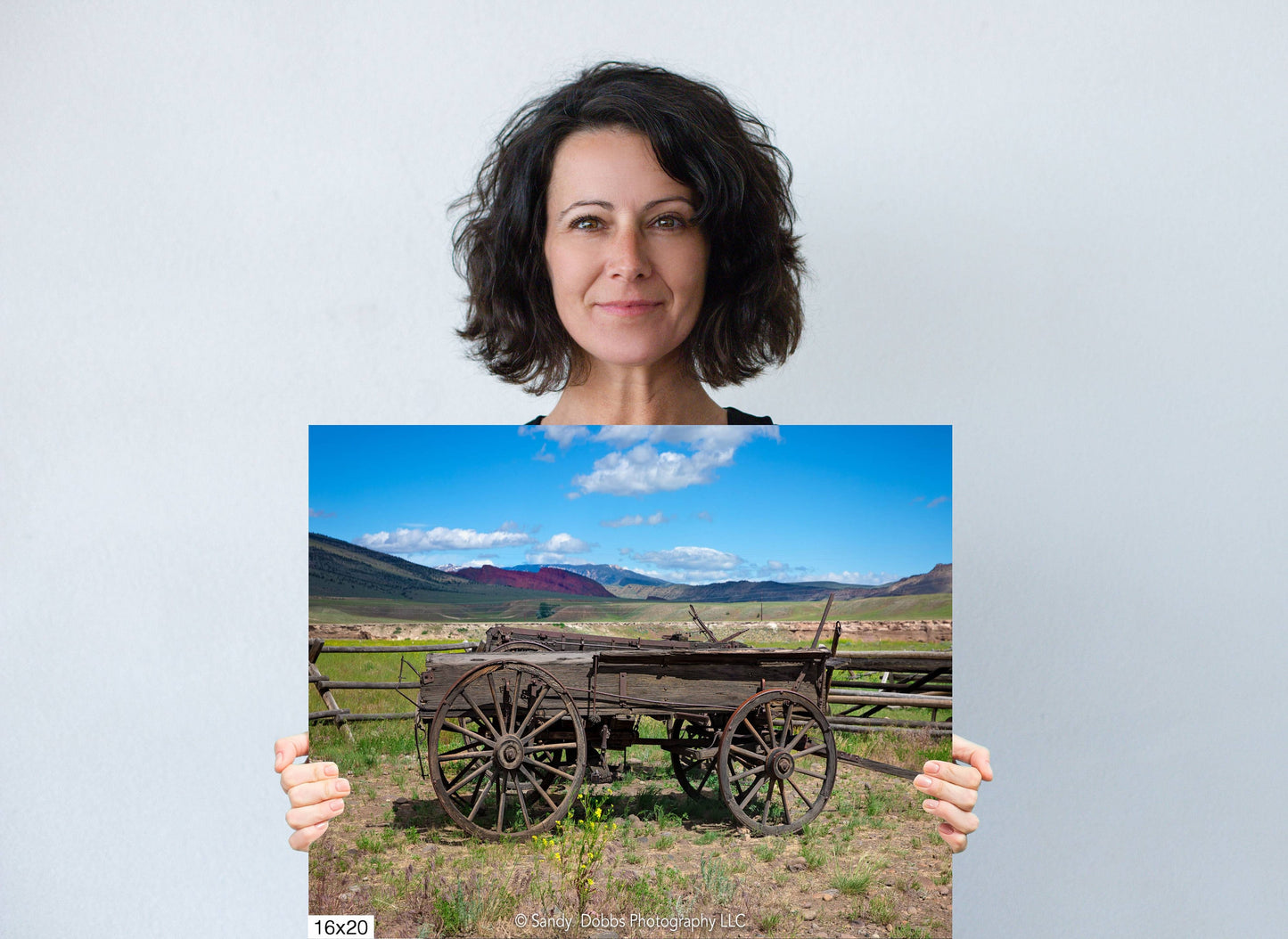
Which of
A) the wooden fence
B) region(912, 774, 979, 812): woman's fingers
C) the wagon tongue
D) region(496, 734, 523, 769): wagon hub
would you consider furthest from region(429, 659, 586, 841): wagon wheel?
region(912, 774, 979, 812): woman's fingers

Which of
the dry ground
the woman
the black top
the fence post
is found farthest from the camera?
the black top

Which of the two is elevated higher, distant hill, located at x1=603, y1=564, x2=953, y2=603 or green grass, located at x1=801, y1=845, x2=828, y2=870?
distant hill, located at x1=603, y1=564, x2=953, y2=603

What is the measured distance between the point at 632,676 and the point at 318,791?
855 mm

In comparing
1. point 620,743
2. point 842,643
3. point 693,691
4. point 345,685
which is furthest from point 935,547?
point 345,685

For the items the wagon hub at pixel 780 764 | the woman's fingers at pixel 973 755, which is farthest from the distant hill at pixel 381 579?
the woman's fingers at pixel 973 755

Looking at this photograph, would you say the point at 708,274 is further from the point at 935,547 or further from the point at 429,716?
the point at 429,716

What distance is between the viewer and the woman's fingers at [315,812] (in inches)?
113

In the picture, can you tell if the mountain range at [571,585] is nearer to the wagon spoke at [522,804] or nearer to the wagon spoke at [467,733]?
the wagon spoke at [467,733]

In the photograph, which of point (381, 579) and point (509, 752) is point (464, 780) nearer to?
point (509, 752)

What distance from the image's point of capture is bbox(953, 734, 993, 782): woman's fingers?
2986 mm

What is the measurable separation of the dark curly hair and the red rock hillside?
69cm

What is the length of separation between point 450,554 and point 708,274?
3.60 feet

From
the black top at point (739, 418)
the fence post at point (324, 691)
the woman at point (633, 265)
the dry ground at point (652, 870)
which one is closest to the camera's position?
the dry ground at point (652, 870)

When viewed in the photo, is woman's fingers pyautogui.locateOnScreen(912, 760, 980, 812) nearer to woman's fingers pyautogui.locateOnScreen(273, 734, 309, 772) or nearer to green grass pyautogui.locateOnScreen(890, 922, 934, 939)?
green grass pyautogui.locateOnScreen(890, 922, 934, 939)
